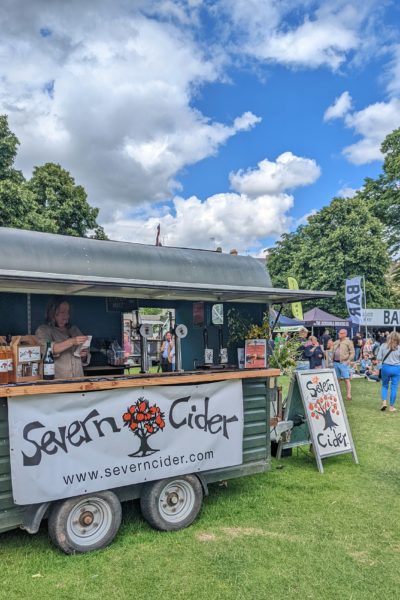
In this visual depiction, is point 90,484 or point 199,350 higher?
point 199,350

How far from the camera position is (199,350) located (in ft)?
21.5

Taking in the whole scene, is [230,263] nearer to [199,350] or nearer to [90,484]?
[199,350]

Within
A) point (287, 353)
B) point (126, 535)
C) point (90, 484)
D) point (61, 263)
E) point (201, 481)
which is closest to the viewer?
point (90, 484)

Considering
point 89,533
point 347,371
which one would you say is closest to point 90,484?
point 89,533

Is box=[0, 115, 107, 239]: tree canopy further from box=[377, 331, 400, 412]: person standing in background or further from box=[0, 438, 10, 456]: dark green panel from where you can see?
Answer: box=[0, 438, 10, 456]: dark green panel

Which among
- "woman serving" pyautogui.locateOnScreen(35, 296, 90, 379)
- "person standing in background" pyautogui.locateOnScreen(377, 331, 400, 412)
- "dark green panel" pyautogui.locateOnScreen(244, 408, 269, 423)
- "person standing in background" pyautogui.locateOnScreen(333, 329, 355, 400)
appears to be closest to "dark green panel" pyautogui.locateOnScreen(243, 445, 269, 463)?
"dark green panel" pyautogui.locateOnScreen(244, 408, 269, 423)

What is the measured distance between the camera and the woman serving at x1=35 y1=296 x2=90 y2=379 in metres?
4.10

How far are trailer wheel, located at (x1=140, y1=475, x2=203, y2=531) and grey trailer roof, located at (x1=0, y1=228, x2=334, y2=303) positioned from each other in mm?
1691

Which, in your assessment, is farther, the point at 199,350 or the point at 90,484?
the point at 199,350

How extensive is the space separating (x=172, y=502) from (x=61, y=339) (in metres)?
1.85

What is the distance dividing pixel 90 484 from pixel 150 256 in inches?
106

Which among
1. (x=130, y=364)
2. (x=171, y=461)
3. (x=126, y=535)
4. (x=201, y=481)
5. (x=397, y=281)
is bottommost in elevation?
(x=126, y=535)

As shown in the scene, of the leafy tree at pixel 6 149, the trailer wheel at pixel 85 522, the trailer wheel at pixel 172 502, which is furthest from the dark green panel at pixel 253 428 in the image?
the leafy tree at pixel 6 149

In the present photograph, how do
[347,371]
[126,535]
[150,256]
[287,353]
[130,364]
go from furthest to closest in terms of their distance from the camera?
[347,371] < [287,353] < [130,364] < [150,256] < [126,535]
